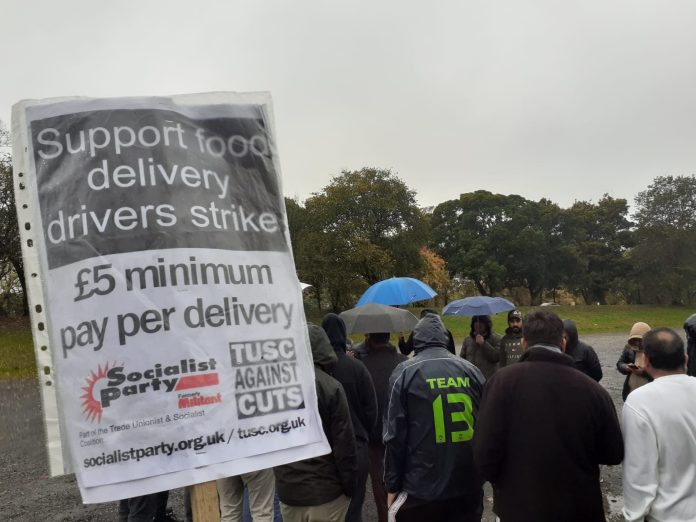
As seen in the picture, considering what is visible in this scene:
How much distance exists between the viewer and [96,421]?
1935mm

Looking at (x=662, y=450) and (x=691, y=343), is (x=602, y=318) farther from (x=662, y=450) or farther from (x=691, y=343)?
(x=662, y=450)

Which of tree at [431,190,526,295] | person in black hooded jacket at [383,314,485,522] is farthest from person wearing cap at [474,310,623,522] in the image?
tree at [431,190,526,295]

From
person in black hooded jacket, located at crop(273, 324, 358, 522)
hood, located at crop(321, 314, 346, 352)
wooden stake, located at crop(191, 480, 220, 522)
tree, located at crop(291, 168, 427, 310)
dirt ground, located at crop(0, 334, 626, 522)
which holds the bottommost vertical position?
dirt ground, located at crop(0, 334, 626, 522)

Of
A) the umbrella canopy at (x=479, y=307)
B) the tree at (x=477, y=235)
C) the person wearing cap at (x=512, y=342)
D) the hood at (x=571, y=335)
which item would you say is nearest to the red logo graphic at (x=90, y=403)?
the hood at (x=571, y=335)

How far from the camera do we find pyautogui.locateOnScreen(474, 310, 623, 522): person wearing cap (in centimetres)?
272

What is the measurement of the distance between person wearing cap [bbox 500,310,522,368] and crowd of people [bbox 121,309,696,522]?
2.48 metres

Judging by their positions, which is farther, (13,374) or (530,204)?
(530,204)

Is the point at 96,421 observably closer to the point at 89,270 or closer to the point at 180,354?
the point at 180,354

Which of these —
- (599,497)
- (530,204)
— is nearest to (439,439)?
(599,497)

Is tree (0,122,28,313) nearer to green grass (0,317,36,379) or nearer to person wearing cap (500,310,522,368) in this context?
green grass (0,317,36,379)

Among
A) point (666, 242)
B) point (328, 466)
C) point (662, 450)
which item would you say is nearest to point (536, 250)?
point (666, 242)

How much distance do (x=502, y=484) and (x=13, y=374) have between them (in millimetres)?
16913

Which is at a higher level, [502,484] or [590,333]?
[502,484]

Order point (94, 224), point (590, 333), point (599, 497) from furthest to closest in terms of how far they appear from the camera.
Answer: point (590, 333), point (599, 497), point (94, 224)
